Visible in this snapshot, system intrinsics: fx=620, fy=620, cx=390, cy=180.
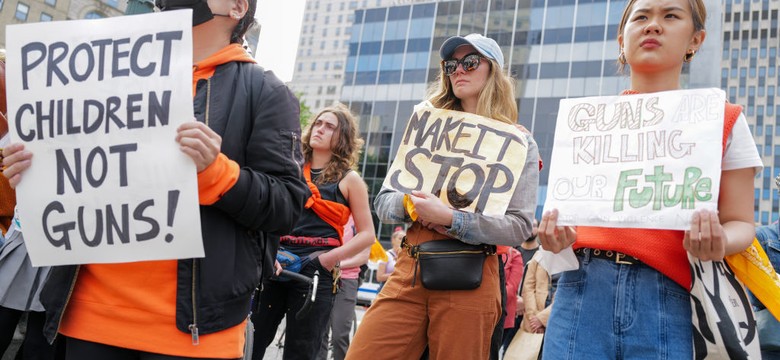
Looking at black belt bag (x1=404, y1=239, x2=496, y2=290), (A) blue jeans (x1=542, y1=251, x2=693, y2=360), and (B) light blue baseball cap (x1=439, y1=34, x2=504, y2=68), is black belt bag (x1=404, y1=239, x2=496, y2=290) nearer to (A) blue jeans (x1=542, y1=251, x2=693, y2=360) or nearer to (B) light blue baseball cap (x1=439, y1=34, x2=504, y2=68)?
(A) blue jeans (x1=542, y1=251, x2=693, y2=360)

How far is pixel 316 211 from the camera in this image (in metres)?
4.16

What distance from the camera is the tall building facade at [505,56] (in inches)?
1716

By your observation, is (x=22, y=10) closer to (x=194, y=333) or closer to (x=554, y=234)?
(x=194, y=333)

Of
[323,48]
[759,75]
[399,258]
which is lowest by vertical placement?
[399,258]

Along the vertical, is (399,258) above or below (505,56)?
below

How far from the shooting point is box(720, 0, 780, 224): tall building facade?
105750 millimetres

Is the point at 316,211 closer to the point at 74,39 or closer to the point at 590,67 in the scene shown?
the point at 74,39

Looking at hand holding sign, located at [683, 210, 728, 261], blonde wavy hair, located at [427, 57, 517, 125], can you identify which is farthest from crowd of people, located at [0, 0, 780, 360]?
blonde wavy hair, located at [427, 57, 517, 125]

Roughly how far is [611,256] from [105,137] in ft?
5.34

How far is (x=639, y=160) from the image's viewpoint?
2.06 meters

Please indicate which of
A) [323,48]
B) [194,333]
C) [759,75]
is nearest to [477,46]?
[194,333]

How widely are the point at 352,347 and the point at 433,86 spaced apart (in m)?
1.66

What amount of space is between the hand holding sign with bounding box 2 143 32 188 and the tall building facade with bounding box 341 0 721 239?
39.4m

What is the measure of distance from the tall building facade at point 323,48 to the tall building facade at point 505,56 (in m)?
69.9
